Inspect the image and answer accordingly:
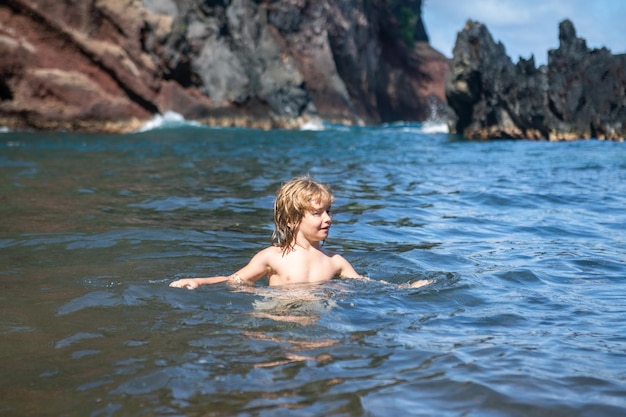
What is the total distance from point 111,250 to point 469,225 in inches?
150

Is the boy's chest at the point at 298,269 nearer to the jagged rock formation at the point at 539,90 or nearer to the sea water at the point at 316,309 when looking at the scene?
the sea water at the point at 316,309

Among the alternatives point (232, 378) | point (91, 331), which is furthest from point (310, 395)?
point (91, 331)

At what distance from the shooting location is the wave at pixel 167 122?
30.7 meters

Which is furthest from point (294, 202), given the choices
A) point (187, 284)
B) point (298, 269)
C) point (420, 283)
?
point (420, 283)

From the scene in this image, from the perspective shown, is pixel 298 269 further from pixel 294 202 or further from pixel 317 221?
pixel 294 202

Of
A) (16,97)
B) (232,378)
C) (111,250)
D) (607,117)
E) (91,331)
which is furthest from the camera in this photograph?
(16,97)

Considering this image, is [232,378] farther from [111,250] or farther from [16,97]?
[16,97]

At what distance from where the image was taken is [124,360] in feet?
12.0

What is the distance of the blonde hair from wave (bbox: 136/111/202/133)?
25.4 m

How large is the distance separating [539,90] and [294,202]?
2326 centimetres

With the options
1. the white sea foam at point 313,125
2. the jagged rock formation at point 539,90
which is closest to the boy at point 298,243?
the jagged rock formation at point 539,90

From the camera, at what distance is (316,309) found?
460 centimetres

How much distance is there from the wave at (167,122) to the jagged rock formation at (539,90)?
1095 cm

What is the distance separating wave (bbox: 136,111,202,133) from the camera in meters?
30.7
